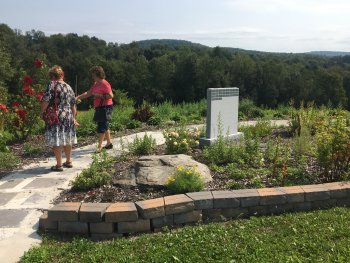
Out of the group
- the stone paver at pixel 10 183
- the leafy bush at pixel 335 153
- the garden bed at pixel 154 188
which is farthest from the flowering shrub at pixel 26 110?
the leafy bush at pixel 335 153

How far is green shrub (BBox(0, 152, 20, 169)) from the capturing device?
5957 mm

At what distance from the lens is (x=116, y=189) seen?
4.65 meters

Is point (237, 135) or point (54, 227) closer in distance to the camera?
point (54, 227)

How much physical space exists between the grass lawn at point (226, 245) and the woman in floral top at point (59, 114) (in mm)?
2220

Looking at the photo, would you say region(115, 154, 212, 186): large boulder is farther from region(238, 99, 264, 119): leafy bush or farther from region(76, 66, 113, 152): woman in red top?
region(238, 99, 264, 119): leafy bush

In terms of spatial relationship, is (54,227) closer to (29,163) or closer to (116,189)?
(116,189)

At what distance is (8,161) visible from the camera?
6.10m

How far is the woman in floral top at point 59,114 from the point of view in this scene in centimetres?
563

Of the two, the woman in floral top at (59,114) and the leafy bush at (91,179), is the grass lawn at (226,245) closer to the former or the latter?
the leafy bush at (91,179)

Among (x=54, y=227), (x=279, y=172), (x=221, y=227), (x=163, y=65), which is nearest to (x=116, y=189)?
(x=54, y=227)

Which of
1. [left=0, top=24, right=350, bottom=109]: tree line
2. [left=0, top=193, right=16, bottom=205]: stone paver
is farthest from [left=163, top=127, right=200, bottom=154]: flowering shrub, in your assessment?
[left=0, top=24, right=350, bottom=109]: tree line

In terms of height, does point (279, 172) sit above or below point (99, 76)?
below

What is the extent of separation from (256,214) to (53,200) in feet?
7.45

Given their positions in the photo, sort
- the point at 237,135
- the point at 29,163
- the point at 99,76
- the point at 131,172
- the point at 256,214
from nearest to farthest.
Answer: the point at 256,214 → the point at 131,172 → the point at 29,163 → the point at 99,76 → the point at 237,135
